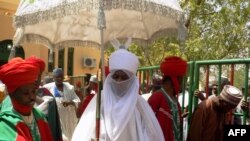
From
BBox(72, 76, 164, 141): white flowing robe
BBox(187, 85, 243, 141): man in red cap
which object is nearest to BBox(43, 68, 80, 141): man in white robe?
BBox(187, 85, 243, 141): man in red cap

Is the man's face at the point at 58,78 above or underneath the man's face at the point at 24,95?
underneath

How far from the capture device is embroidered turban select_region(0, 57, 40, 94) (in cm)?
326

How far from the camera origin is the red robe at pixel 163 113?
4.80 metres

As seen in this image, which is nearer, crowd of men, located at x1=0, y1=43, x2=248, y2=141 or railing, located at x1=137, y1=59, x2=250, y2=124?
crowd of men, located at x1=0, y1=43, x2=248, y2=141

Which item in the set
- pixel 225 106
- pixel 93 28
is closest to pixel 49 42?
pixel 93 28

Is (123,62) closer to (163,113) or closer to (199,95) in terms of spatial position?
(163,113)

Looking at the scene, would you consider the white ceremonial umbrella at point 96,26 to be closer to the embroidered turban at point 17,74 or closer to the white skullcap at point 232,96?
the white skullcap at point 232,96

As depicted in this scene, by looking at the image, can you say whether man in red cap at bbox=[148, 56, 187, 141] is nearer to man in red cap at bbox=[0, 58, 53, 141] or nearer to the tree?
man in red cap at bbox=[0, 58, 53, 141]

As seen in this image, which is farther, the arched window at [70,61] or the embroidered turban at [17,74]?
the arched window at [70,61]

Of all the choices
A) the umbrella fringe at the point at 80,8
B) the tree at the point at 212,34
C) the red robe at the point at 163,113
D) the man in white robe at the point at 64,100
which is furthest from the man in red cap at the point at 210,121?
the tree at the point at 212,34

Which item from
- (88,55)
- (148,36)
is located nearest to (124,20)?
(148,36)

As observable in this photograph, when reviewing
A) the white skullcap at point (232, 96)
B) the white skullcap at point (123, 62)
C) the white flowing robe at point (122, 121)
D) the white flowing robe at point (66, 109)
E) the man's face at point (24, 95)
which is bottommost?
the white flowing robe at point (66, 109)

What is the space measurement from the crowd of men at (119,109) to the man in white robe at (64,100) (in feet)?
9.02

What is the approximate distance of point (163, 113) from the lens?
4809mm
